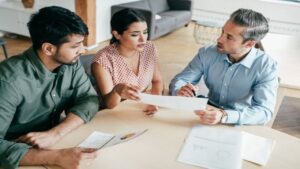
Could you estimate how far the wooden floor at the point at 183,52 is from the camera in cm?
316

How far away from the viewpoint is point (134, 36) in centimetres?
190

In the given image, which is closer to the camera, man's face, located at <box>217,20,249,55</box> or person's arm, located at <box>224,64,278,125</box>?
person's arm, located at <box>224,64,278,125</box>

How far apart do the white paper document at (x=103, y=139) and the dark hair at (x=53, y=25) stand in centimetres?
42

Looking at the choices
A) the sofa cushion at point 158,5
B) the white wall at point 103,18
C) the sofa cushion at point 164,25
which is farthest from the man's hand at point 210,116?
the sofa cushion at point 158,5

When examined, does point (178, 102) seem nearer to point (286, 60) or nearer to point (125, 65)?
point (125, 65)

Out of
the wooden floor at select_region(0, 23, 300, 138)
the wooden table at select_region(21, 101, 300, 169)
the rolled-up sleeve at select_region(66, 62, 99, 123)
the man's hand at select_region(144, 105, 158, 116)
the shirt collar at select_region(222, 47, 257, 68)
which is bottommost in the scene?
the wooden floor at select_region(0, 23, 300, 138)

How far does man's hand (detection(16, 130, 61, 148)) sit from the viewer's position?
Answer: 1.21m

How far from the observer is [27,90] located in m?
1.31

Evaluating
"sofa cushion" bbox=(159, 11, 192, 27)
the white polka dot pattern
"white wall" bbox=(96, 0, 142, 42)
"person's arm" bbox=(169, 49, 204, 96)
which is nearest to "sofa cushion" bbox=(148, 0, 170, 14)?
"sofa cushion" bbox=(159, 11, 192, 27)

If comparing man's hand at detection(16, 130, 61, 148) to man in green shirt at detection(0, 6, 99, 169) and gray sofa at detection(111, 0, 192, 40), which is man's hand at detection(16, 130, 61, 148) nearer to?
man in green shirt at detection(0, 6, 99, 169)

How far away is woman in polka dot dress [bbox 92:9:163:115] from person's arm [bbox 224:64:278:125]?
561 millimetres

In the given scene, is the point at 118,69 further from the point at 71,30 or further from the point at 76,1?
the point at 76,1

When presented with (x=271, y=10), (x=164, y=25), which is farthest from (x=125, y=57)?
(x=271, y=10)

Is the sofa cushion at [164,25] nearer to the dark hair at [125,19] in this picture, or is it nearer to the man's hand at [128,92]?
the dark hair at [125,19]
